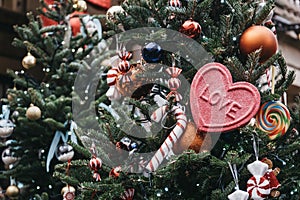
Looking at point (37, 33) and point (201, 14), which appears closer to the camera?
point (201, 14)

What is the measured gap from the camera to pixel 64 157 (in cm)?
393

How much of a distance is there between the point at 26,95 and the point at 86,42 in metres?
0.68

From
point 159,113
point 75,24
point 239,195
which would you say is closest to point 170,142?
point 159,113

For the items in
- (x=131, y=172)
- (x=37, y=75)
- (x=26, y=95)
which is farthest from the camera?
(x=37, y=75)

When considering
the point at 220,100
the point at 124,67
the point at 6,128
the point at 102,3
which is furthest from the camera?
the point at 102,3

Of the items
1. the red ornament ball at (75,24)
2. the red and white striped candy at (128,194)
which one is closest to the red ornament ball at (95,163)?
the red and white striped candy at (128,194)

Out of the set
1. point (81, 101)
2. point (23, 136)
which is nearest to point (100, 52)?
point (81, 101)

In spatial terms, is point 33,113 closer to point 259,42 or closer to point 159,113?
point 159,113

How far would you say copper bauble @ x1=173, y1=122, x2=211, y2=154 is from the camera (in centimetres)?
227

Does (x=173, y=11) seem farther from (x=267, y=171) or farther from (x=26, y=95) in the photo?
(x=26, y=95)

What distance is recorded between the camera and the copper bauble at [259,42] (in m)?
2.32

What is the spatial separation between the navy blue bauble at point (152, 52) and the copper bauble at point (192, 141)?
1.16ft

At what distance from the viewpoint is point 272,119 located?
7.69ft

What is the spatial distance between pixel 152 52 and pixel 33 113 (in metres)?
1.82
